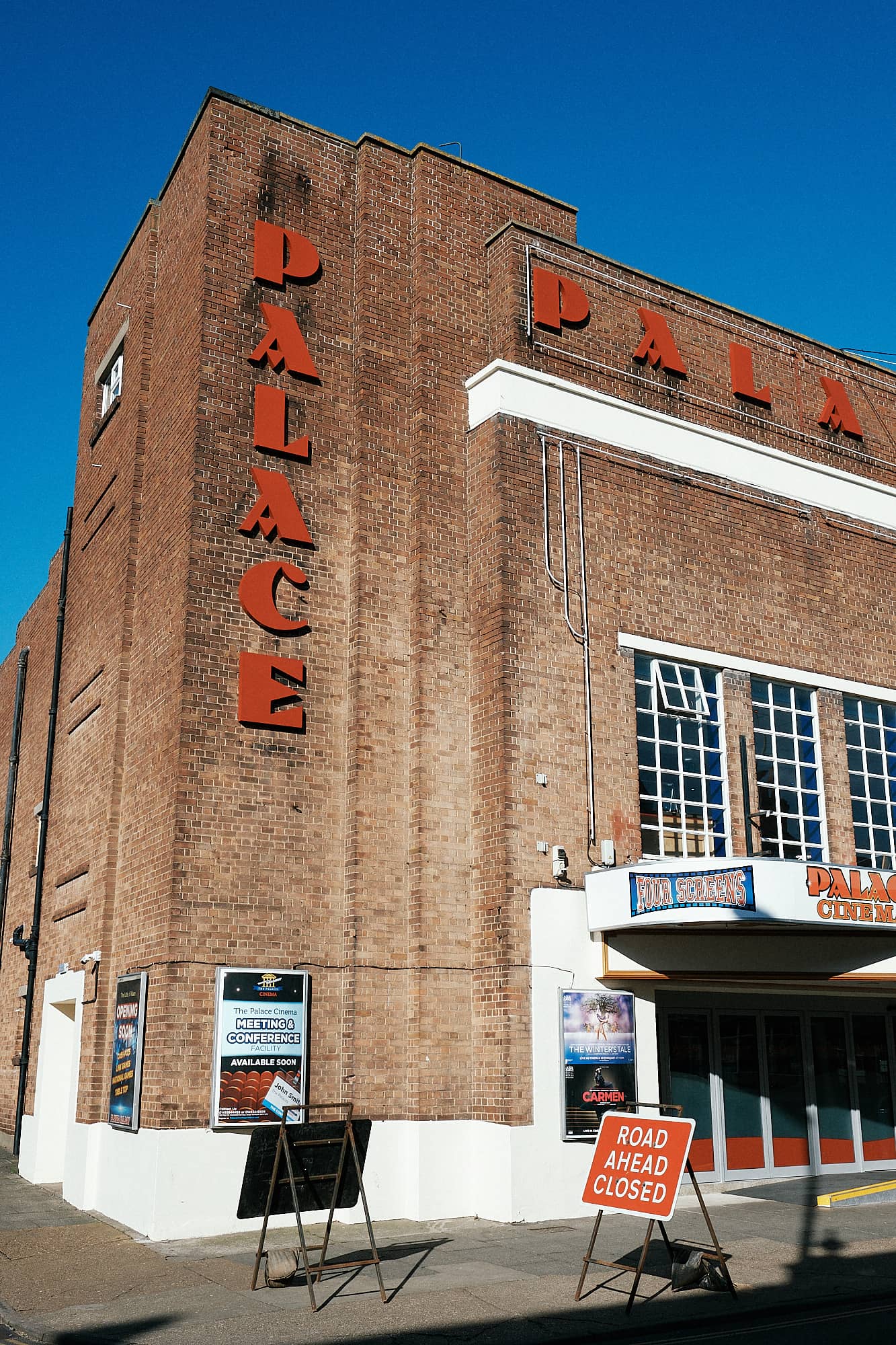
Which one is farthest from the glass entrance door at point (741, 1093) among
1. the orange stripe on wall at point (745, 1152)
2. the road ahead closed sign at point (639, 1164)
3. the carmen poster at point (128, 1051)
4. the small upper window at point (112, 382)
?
the small upper window at point (112, 382)

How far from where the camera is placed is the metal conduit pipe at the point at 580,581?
50.8ft

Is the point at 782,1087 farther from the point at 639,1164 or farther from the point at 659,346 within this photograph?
the point at 659,346

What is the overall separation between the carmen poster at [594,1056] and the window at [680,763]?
2.24 meters

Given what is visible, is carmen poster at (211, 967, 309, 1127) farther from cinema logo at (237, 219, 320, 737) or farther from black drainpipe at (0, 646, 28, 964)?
black drainpipe at (0, 646, 28, 964)

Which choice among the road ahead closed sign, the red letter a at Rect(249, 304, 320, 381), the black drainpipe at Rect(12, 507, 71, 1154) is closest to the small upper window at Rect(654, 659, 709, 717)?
the red letter a at Rect(249, 304, 320, 381)

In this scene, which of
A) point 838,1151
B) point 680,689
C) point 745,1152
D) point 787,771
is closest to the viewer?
point 745,1152

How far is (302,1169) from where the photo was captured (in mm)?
10422

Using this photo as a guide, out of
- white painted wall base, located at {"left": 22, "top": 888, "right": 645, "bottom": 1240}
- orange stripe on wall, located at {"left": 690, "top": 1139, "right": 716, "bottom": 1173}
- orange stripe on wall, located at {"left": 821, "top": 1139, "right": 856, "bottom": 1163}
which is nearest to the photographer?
white painted wall base, located at {"left": 22, "top": 888, "right": 645, "bottom": 1240}

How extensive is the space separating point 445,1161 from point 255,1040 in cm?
266

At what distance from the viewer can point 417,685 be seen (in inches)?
609

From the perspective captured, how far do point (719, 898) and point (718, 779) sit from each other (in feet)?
11.9

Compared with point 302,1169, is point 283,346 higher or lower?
higher

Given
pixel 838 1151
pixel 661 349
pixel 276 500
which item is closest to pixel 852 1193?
pixel 838 1151

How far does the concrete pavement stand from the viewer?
895 cm
